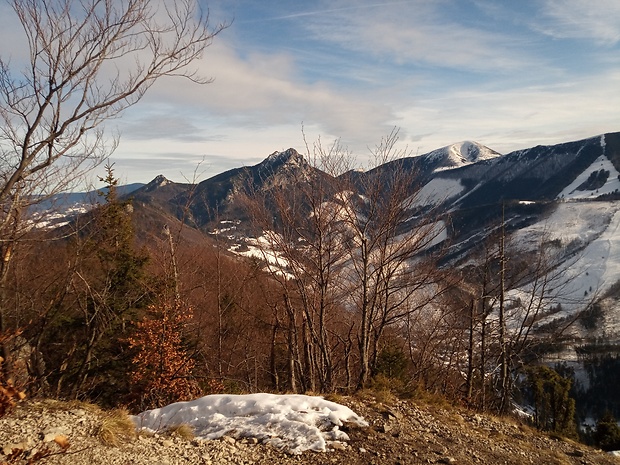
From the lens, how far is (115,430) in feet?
18.3

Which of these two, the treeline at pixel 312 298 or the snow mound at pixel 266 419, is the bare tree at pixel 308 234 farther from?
the snow mound at pixel 266 419

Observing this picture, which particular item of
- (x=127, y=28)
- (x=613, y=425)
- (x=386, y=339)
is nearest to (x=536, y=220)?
(x=613, y=425)

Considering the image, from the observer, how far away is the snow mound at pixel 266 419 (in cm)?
588

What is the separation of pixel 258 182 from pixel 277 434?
647cm

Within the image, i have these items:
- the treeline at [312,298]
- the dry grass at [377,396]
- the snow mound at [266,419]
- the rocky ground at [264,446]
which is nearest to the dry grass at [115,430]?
the rocky ground at [264,446]

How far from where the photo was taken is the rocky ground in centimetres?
504

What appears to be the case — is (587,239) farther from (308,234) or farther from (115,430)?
(115,430)

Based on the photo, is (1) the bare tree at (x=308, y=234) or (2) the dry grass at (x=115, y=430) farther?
(1) the bare tree at (x=308, y=234)

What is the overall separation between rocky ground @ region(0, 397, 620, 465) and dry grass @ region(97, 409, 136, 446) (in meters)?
0.01

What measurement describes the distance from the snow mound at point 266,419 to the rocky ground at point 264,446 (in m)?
0.20

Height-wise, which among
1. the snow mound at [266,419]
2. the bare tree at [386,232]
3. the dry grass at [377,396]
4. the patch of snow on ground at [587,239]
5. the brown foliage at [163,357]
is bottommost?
the patch of snow on ground at [587,239]

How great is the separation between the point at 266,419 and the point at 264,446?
62 centimetres

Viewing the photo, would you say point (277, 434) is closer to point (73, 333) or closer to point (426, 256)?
point (426, 256)

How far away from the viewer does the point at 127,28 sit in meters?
5.15
